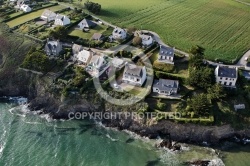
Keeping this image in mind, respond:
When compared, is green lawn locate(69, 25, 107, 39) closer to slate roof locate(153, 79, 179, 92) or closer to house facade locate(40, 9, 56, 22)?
house facade locate(40, 9, 56, 22)

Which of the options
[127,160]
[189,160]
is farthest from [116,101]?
[189,160]

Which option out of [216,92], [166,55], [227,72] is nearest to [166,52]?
[166,55]

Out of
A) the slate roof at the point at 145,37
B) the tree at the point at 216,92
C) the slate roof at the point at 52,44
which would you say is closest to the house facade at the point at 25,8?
the slate roof at the point at 52,44

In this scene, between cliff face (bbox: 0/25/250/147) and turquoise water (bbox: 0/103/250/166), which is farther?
cliff face (bbox: 0/25/250/147)

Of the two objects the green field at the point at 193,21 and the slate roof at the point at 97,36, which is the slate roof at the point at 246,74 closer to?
the green field at the point at 193,21

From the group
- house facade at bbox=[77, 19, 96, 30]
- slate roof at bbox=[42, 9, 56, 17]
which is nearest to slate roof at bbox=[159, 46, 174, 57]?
house facade at bbox=[77, 19, 96, 30]
